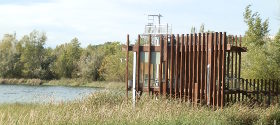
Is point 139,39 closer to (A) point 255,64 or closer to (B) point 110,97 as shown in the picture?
(B) point 110,97

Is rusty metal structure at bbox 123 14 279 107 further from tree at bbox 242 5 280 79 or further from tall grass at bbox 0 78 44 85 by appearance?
tall grass at bbox 0 78 44 85

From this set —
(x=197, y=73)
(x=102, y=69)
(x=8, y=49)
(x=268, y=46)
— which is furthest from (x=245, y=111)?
(x=8, y=49)

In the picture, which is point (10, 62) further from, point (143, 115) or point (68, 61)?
point (143, 115)

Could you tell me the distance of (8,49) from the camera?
6738 centimetres

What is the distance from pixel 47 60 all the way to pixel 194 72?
48.8m

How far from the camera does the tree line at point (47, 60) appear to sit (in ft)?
198

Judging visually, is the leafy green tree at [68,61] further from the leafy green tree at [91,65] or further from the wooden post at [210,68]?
the wooden post at [210,68]

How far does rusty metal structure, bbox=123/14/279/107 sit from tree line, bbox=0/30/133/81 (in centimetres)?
3624

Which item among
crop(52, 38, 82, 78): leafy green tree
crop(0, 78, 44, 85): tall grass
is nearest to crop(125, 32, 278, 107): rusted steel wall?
crop(0, 78, 44, 85): tall grass

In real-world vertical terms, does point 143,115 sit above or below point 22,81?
above

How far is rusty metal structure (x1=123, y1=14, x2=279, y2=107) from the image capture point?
58.3ft

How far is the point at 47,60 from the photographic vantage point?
215 feet

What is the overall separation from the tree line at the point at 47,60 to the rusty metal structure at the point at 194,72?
3624cm

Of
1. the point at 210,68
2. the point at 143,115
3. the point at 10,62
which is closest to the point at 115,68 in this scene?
the point at 10,62
